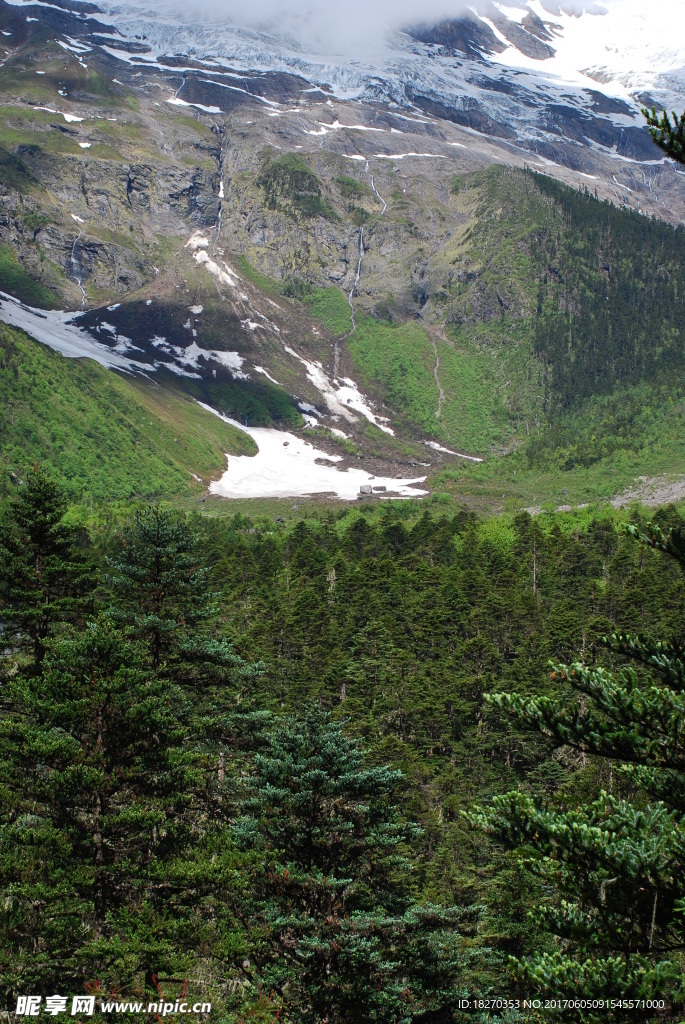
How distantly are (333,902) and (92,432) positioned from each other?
5255 inches

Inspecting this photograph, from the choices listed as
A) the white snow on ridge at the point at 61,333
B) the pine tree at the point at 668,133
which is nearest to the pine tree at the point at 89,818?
the pine tree at the point at 668,133

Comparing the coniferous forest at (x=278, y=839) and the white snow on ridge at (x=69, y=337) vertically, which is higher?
the coniferous forest at (x=278, y=839)

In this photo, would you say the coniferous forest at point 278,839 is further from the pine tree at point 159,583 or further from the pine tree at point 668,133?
the pine tree at point 668,133

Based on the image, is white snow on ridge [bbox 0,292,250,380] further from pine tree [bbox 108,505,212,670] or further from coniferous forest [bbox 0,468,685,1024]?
pine tree [bbox 108,505,212,670]

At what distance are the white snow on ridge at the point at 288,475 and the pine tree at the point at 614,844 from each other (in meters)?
138

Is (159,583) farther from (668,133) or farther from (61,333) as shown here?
(61,333)

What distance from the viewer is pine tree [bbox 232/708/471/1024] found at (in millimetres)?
17344

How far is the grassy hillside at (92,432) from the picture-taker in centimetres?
13175

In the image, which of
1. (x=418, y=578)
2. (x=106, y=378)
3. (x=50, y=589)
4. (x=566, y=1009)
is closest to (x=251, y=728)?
(x=50, y=589)

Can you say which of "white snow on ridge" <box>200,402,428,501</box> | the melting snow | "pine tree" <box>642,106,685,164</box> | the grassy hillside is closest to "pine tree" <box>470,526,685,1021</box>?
"pine tree" <box>642,106,685,164</box>

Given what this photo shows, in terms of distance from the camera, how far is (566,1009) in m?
9.80

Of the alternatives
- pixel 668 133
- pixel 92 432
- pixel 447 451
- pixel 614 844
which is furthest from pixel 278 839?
pixel 447 451

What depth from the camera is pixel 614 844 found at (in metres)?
9.64

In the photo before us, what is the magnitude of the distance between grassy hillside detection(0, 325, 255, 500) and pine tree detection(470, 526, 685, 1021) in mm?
112556
